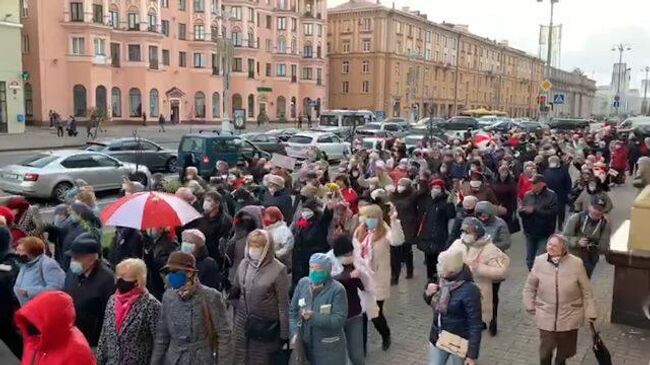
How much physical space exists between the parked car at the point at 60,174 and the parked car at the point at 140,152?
2.55 m

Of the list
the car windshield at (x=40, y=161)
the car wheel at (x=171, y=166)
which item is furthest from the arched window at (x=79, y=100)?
the car windshield at (x=40, y=161)

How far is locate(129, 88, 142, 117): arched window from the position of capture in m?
60.3

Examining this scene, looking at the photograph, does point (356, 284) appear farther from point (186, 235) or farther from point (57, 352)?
point (57, 352)

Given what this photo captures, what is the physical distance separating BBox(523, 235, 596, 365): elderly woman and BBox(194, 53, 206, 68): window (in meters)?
64.9

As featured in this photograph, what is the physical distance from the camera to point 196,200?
9062 millimetres

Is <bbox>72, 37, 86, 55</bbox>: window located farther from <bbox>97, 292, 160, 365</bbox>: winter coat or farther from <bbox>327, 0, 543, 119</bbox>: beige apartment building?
<bbox>97, 292, 160, 365</bbox>: winter coat

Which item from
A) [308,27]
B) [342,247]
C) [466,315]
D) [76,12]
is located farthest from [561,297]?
[308,27]

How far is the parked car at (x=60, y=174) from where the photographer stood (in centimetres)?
1680

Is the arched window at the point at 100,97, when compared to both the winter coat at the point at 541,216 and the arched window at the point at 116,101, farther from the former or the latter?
the winter coat at the point at 541,216

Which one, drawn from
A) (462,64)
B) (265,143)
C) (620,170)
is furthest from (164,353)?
(462,64)

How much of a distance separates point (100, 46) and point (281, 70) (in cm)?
2713

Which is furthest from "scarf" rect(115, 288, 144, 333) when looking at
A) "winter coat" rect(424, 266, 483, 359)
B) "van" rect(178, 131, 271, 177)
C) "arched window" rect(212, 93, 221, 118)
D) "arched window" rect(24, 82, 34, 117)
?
"arched window" rect(212, 93, 221, 118)

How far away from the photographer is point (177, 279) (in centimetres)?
457

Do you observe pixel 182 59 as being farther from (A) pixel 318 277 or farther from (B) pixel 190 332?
(B) pixel 190 332
